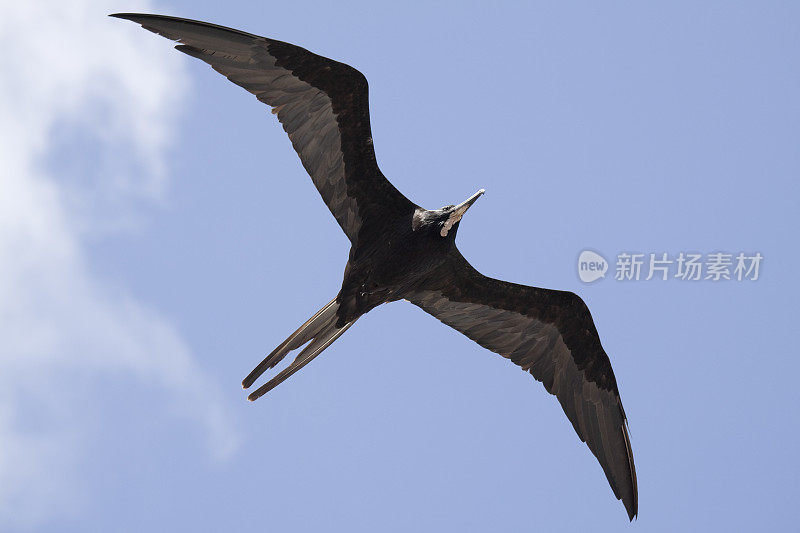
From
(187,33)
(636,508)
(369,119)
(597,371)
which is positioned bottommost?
(636,508)

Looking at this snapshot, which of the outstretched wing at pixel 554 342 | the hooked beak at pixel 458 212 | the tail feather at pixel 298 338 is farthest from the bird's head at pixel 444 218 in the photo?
the tail feather at pixel 298 338

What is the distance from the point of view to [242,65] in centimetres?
1066

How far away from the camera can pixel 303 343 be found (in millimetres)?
11469

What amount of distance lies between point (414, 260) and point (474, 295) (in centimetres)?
113

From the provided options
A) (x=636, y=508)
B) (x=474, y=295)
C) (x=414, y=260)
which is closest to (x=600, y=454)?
(x=636, y=508)

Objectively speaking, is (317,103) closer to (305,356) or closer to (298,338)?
(298,338)

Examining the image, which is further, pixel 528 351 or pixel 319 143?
pixel 528 351

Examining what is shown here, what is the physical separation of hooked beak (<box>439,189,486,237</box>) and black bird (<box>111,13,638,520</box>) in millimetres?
14

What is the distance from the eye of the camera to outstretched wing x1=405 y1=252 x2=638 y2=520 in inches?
479

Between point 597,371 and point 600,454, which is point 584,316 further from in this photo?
point 600,454

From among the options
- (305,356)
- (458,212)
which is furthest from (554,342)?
(305,356)

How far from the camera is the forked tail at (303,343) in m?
11.3

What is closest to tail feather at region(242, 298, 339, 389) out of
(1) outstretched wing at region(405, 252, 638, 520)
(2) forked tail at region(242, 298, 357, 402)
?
(2) forked tail at region(242, 298, 357, 402)

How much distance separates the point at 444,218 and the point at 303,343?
2197 mm
